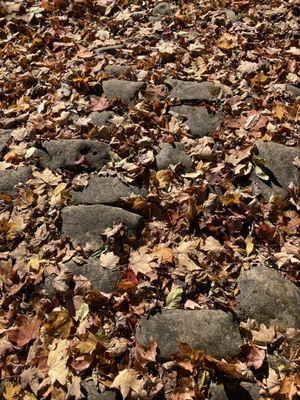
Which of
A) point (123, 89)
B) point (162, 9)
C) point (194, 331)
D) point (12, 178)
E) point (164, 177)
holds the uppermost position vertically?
point (162, 9)

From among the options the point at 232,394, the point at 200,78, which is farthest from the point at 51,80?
the point at 232,394

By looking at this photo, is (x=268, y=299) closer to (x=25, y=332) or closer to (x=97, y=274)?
(x=97, y=274)

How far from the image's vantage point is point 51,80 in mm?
4516

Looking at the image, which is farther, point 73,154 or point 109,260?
point 73,154

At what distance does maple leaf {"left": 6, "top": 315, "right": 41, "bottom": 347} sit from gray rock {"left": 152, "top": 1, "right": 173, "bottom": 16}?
4103 mm

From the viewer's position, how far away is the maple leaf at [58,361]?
2557 mm

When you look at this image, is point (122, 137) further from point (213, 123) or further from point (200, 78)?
point (200, 78)

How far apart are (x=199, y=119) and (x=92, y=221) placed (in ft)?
4.89

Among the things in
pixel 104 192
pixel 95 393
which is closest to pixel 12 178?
pixel 104 192

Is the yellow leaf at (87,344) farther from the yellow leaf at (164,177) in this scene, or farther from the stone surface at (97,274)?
the yellow leaf at (164,177)

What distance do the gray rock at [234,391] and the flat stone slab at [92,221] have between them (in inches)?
46.9

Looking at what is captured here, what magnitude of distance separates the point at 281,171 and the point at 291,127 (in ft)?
1.85

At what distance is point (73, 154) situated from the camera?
12.2ft

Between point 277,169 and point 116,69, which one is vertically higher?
point 116,69
